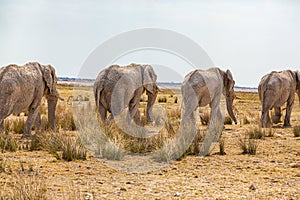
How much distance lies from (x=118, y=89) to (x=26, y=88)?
8.05ft

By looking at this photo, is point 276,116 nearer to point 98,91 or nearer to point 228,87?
point 228,87

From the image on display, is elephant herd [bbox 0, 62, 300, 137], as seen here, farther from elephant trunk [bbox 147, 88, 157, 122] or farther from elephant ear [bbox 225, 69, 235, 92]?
elephant trunk [bbox 147, 88, 157, 122]

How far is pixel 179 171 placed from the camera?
7984 millimetres

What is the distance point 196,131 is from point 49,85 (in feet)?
15.5

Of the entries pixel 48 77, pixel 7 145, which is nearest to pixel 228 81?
pixel 48 77

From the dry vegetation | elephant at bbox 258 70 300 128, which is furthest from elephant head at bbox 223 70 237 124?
the dry vegetation

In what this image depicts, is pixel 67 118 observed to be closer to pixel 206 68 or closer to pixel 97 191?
pixel 206 68

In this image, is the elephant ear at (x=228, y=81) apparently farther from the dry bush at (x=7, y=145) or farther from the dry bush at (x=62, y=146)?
the dry bush at (x=7, y=145)

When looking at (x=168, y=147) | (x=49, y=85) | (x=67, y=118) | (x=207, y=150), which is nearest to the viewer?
(x=168, y=147)

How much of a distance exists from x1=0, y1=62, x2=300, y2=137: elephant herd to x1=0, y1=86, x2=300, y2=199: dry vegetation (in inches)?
40.3

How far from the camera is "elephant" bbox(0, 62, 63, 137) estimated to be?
35.2 feet

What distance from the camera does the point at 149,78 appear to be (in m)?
15.0

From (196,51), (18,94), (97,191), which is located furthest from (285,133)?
(97,191)

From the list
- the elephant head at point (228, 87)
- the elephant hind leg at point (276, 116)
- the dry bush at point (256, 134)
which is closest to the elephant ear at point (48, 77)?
the dry bush at point (256, 134)
